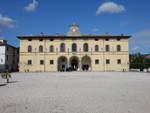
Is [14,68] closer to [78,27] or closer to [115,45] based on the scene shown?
[78,27]

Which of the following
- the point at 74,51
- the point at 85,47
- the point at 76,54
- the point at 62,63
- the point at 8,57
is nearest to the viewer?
the point at 76,54

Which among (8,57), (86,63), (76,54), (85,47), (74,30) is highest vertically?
(74,30)

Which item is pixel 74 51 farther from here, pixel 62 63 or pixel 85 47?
pixel 62 63

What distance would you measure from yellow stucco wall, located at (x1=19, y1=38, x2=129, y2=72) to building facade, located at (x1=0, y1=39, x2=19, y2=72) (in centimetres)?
500

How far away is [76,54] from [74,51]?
907 millimetres

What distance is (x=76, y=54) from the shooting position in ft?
132

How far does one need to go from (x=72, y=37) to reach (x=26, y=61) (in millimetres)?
12763

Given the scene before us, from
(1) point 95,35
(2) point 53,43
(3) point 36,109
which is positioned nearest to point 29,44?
(2) point 53,43

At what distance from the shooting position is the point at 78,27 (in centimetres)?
4353

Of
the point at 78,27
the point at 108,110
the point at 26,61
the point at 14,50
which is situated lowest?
the point at 108,110

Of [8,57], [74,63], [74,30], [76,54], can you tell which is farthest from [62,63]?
[8,57]

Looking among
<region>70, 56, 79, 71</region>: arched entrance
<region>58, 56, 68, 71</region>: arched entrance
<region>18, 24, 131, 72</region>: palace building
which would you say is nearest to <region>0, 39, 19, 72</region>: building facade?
<region>18, 24, 131, 72</region>: palace building

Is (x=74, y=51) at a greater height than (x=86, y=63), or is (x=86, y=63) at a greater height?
(x=74, y=51)

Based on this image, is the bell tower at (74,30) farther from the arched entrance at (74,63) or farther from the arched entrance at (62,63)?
the arched entrance at (62,63)
